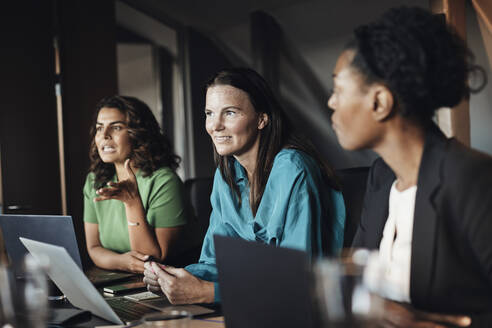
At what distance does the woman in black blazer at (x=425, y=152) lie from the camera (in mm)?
965

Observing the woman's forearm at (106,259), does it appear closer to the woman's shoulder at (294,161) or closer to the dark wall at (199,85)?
the woman's shoulder at (294,161)

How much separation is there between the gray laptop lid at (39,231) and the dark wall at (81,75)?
1.62 m

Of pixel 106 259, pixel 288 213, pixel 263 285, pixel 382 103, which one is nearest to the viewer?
pixel 263 285

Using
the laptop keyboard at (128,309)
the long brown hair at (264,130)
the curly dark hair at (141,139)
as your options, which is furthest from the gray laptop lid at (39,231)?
the curly dark hair at (141,139)

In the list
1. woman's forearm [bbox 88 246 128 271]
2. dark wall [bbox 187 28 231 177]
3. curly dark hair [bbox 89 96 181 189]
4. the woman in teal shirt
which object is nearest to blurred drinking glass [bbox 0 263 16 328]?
the woman in teal shirt

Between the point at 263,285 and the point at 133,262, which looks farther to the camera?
the point at 133,262

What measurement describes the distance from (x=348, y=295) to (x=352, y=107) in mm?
552

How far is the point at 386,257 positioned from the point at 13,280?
0.82m

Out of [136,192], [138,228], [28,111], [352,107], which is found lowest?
[138,228]

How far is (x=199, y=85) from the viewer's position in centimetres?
421

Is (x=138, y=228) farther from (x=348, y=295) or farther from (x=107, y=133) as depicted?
(x=348, y=295)

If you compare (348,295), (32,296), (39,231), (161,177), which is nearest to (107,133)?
(161,177)

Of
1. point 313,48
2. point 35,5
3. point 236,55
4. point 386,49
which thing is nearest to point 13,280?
point 386,49

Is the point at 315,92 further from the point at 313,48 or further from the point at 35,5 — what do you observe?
the point at 35,5
